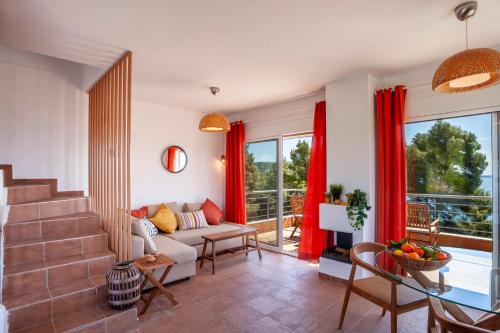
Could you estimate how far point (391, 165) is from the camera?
3322 mm

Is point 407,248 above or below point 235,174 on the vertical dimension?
below

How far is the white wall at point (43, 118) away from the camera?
11.4 feet

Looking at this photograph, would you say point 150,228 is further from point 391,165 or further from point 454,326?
point 454,326

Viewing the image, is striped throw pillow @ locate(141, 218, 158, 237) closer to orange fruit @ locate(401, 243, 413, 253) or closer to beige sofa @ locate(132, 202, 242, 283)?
beige sofa @ locate(132, 202, 242, 283)

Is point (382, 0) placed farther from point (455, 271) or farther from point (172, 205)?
point (172, 205)

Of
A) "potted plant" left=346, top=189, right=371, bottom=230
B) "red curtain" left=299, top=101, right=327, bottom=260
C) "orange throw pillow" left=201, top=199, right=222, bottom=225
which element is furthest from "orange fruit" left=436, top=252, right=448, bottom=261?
"orange throw pillow" left=201, top=199, right=222, bottom=225

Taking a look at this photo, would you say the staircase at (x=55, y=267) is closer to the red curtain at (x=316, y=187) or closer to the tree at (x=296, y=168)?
the red curtain at (x=316, y=187)

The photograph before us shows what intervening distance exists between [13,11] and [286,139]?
3865mm

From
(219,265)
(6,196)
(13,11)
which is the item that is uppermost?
(13,11)

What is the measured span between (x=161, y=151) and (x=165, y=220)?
134cm

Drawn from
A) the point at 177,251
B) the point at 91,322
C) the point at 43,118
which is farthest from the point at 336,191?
the point at 43,118

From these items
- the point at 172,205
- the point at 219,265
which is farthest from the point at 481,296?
the point at 172,205

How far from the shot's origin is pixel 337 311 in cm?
274

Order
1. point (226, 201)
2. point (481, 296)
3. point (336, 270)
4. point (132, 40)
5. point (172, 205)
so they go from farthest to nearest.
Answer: point (226, 201) < point (172, 205) < point (336, 270) < point (132, 40) < point (481, 296)
